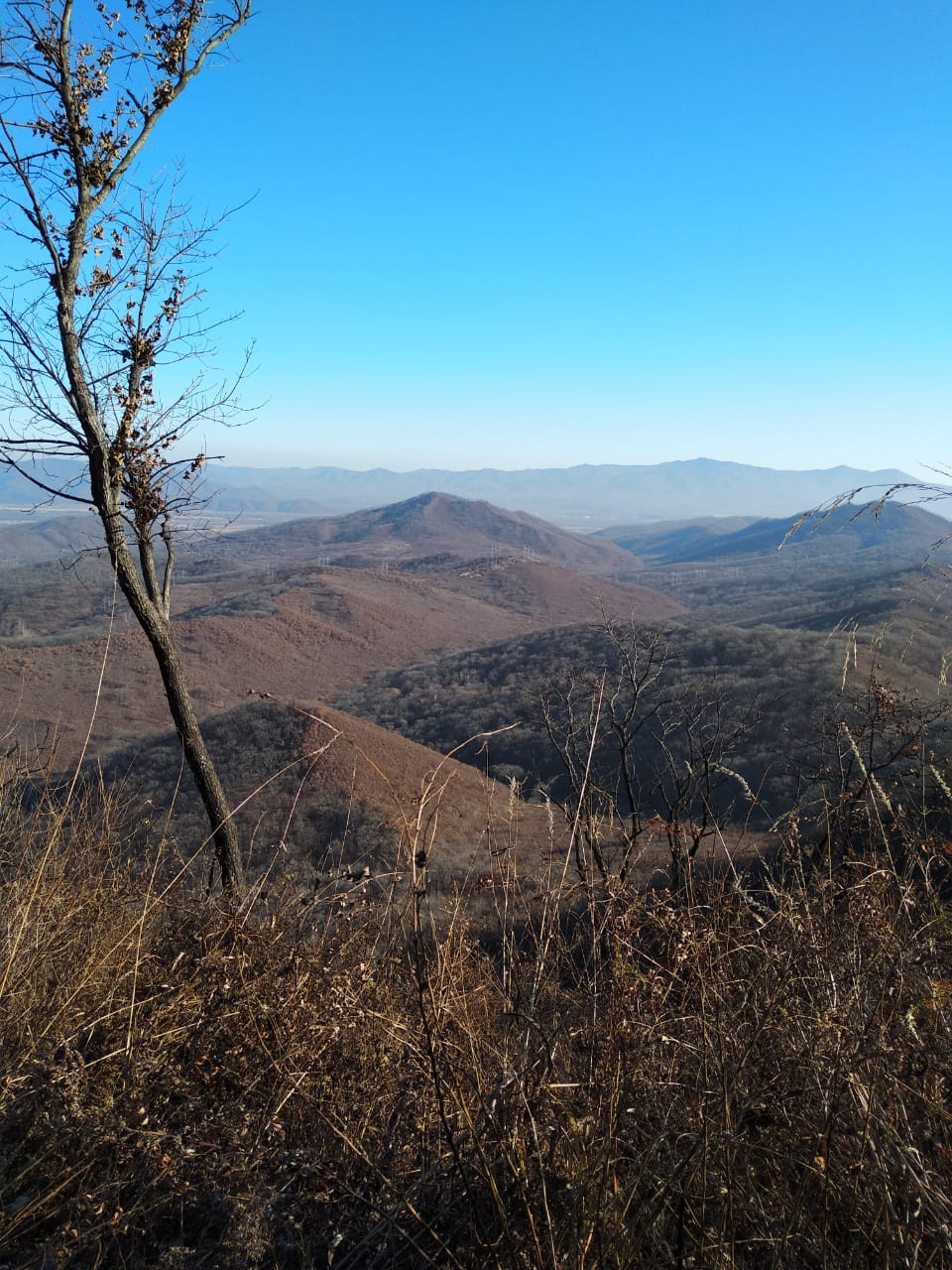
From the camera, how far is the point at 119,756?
2430cm

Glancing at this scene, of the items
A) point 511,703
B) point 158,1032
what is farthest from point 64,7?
point 511,703

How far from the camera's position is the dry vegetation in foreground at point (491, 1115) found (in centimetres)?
156

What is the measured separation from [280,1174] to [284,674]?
42.7m

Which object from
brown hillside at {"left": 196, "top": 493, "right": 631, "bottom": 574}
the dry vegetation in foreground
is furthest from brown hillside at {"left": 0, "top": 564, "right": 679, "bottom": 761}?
brown hillside at {"left": 196, "top": 493, "right": 631, "bottom": 574}

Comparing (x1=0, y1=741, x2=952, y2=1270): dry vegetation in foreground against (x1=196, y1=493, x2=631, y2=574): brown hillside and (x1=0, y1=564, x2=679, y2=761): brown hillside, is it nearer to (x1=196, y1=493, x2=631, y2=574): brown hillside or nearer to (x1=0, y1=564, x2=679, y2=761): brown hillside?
(x1=0, y1=564, x2=679, y2=761): brown hillside

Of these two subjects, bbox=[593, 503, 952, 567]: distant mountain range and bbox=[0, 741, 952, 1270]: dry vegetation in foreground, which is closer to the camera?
bbox=[0, 741, 952, 1270]: dry vegetation in foreground

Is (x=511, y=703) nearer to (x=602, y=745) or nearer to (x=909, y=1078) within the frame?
(x=602, y=745)

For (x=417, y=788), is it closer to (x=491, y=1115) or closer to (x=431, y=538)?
(x=491, y=1115)

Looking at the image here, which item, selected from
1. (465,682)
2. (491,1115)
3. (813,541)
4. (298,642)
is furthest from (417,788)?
(813,541)

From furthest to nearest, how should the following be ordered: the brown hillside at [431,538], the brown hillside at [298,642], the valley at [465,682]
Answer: the brown hillside at [431,538] → the brown hillside at [298,642] → the valley at [465,682]

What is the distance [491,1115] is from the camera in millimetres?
1682

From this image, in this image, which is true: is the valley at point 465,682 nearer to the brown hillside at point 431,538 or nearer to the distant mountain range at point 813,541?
the distant mountain range at point 813,541

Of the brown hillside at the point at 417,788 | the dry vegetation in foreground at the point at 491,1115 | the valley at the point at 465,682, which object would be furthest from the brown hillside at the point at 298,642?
the dry vegetation in foreground at the point at 491,1115

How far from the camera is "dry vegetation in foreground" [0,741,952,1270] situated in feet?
5.13
